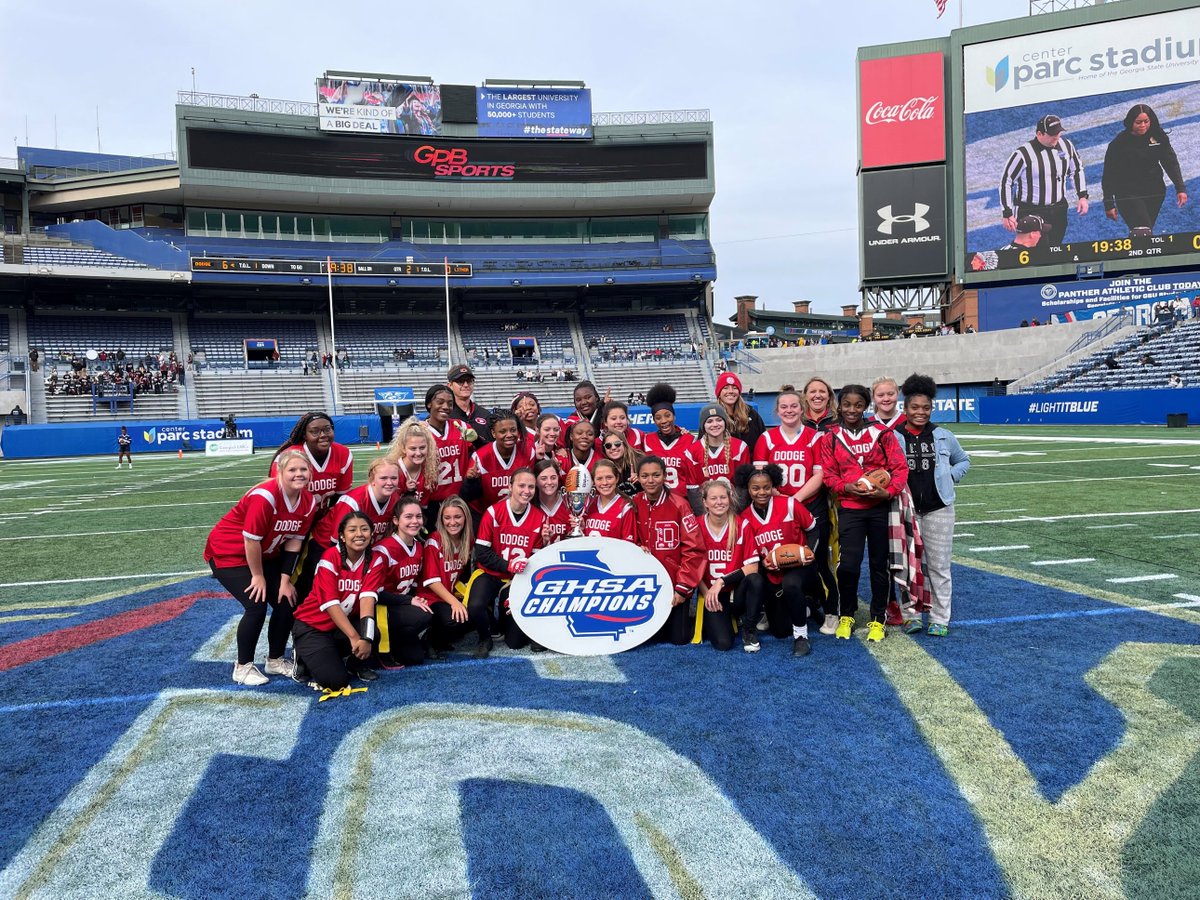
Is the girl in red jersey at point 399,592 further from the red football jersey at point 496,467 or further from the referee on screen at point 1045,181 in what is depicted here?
the referee on screen at point 1045,181

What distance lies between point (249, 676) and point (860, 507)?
157 inches

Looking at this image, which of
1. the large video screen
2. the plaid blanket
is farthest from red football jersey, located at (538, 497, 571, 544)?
the large video screen

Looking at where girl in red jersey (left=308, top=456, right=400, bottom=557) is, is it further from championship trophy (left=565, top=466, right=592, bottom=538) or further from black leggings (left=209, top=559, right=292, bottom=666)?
championship trophy (left=565, top=466, right=592, bottom=538)

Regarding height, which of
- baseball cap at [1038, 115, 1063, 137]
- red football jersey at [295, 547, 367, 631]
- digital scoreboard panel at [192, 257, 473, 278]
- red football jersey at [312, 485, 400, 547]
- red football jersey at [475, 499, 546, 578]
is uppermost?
baseball cap at [1038, 115, 1063, 137]

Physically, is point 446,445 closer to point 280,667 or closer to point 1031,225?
point 280,667

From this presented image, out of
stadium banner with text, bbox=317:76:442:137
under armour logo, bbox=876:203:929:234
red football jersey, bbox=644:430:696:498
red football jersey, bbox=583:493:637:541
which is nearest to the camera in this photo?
red football jersey, bbox=583:493:637:541

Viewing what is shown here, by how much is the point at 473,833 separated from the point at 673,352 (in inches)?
1632

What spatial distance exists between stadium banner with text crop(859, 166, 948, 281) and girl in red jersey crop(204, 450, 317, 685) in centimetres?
3901

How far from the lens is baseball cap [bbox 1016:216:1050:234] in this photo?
122 feet

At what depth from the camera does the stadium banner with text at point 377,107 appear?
42.1m

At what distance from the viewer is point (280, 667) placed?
15.1 ft

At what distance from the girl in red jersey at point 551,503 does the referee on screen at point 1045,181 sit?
132 ft

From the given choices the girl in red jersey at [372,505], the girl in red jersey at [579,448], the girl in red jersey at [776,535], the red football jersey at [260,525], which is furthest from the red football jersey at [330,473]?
the girl in red jersey at [776,535]

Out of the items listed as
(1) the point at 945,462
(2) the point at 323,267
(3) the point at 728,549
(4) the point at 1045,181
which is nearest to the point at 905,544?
(1) the point at 945,462
